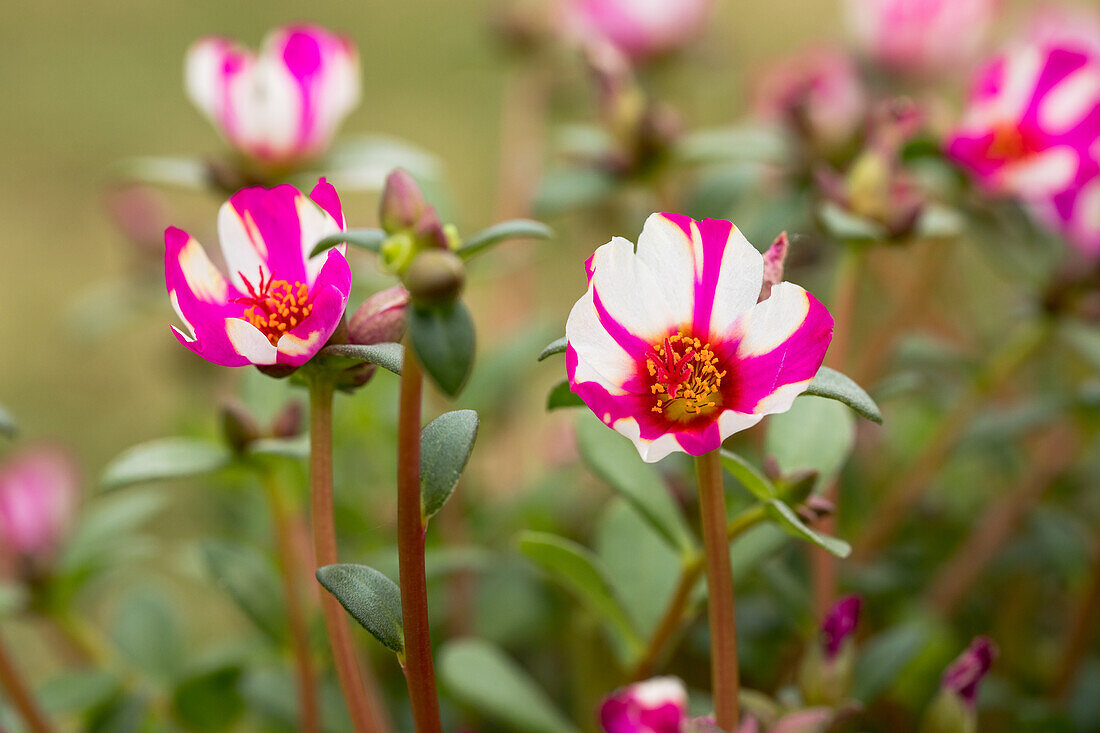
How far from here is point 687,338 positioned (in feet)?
1.09

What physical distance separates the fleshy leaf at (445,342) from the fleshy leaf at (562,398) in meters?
0.07

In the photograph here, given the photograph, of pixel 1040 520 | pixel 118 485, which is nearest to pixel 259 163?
pixel 118 485

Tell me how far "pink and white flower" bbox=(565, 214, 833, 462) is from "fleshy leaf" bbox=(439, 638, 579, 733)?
205 millimetres

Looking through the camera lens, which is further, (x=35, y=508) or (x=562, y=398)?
(x=35, y=508)

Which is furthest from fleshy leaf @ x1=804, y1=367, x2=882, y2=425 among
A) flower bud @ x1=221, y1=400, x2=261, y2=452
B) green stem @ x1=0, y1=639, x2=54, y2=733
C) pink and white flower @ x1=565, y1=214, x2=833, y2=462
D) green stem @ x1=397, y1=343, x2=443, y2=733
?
green stem @ x1=0, y1=639, x2=54, y2=733

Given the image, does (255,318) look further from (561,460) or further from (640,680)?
(561,460)

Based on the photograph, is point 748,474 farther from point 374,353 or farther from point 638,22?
point 638,22

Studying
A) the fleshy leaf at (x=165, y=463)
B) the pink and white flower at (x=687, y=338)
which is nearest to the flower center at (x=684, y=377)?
the pink and white flower at (x=687, y=338)

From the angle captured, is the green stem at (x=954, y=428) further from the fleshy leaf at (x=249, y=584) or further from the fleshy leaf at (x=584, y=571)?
the fleshy leaf at (x=249, y=584)

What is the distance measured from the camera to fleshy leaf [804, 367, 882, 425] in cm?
33

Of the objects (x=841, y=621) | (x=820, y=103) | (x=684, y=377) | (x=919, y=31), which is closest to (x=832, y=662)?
(x=841, y=621)

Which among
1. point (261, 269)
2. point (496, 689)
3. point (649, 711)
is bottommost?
point (496, 689)

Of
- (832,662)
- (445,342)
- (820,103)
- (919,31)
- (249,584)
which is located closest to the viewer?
(445,342)

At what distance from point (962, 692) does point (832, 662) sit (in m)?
0.05
